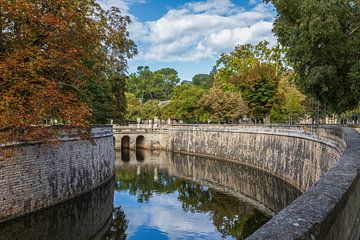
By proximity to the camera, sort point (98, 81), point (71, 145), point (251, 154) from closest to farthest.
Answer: point (71, 145) → point (98, 81) → point (251, 154)

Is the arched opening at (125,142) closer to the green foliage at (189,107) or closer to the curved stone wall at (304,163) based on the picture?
the curved stone wall at (304,163)

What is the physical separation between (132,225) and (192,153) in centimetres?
3401

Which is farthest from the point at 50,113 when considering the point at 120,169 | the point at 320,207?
the point at 120,169

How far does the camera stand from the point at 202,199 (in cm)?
2616

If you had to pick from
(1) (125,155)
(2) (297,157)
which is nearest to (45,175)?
(2) (297,157)

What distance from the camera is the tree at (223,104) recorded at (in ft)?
165

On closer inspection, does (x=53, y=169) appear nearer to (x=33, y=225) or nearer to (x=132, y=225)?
(x=33, y=225)

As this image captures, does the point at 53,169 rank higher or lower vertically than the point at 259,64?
lower

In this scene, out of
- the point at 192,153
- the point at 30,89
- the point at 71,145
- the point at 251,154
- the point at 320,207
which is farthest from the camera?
the point at 192,153

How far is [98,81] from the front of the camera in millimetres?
25844

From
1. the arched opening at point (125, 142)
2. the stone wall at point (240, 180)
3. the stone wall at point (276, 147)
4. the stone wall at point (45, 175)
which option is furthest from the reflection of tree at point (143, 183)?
the arched opening at point (125, 142)

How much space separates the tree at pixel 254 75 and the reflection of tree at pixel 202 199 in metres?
18.9

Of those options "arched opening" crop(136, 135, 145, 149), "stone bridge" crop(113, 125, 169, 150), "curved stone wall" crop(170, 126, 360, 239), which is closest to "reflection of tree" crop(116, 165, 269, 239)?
"curved stone wall" crop(170, 126, 360, 239)

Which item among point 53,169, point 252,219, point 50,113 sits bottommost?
point 252,219
